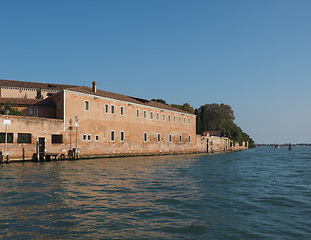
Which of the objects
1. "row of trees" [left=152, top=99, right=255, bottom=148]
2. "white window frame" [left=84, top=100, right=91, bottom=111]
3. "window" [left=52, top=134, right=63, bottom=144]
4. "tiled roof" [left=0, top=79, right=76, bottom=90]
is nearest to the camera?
"window" [left=52, top=134, right=63, bottom=144]

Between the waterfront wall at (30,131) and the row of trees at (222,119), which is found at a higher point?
the row of trees at (222,119)

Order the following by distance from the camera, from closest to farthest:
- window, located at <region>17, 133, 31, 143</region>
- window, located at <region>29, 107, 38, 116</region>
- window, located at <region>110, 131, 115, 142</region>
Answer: window, located at <region>17, 133, 31, 143</region>
window, located at <region>29, 107, 38, 116</region>
window, located at <region>110, 131, 115, 142</region>

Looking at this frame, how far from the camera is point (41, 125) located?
79.0ft

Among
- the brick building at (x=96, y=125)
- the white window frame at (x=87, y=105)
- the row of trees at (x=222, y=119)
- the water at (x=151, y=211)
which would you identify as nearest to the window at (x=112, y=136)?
the brick building at (x=96, y=125)

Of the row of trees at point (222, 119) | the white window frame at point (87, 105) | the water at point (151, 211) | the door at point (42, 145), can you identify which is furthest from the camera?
the row of trees at point (222, 119)

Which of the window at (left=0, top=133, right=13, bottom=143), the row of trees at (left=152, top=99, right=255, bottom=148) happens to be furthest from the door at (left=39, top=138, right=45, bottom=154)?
the row of trees at (left=152, top=99, right=255, bottom=148)

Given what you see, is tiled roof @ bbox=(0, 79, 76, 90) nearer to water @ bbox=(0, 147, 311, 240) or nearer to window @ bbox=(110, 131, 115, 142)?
window @ bbox=(110, 131, 115, 142)

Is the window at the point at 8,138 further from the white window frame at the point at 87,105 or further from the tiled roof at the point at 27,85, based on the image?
the tiled roof at the point at 27,85

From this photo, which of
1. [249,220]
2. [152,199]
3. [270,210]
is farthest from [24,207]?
[270,210]

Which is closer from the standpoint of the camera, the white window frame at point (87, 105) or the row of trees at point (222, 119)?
the white window frame at point (87, 105)

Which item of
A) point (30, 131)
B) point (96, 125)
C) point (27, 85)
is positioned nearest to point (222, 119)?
point (27, 85)

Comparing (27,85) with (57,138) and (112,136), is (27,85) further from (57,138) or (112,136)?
(57,138)

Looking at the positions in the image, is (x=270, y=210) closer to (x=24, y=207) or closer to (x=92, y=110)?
(x=24, y=207)

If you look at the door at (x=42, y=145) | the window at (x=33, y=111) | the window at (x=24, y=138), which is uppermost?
the window at (x=33, y=111)
